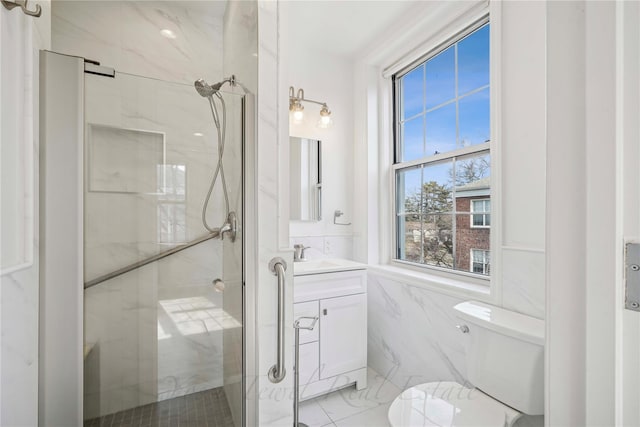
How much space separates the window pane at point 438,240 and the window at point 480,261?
6.9 inches

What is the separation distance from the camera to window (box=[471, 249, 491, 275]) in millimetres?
1802

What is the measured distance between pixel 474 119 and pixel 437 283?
1.05 m

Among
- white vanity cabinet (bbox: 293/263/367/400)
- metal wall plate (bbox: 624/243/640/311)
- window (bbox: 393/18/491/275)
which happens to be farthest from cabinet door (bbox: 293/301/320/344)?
metal wall plate (bbox: 624/243/640/311)

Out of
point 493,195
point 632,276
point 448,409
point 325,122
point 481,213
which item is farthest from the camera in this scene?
point 325,122

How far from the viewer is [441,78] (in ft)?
7.11

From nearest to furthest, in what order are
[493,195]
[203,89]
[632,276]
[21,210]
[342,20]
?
1. [632,276]
2. [21,210]
3. [203,89]
4. [493,195]
5. [342,20]

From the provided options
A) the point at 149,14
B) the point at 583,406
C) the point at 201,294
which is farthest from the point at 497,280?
the point at 149,14

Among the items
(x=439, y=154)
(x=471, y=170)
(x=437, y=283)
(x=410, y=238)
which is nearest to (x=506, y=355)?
(x=437, y=283)

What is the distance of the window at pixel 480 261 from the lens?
1.80 m

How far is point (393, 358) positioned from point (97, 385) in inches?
69.2

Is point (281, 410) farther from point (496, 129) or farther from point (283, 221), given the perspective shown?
point (496, 129)

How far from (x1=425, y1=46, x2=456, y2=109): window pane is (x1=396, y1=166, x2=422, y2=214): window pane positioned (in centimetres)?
52

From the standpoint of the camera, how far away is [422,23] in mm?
2055

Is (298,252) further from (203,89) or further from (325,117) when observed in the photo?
(203,89)
